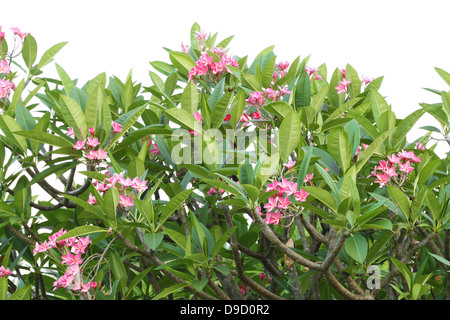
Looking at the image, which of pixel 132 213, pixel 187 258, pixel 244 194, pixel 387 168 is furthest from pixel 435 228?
pixel 132 213

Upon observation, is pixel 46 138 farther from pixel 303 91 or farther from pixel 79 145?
pixel 303 91

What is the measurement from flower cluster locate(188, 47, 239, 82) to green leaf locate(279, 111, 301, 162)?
0.52 meters

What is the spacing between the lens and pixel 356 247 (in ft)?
5.41

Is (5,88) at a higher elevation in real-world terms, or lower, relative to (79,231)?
higher

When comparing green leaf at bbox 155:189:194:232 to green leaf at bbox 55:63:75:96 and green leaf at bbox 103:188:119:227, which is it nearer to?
green leaf at bbox 103:188:119:227

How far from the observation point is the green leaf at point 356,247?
64.0 inches

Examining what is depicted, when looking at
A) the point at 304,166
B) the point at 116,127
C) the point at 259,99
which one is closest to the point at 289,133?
the point at 304,166

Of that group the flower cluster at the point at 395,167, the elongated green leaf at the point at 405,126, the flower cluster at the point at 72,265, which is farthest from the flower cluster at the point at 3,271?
the elongated green leaf at the point at 405,126

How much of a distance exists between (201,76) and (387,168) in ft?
2.68

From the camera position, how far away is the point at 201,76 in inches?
85.4

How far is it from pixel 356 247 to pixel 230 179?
1.44 ft

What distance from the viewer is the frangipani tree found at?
1.68 meters
